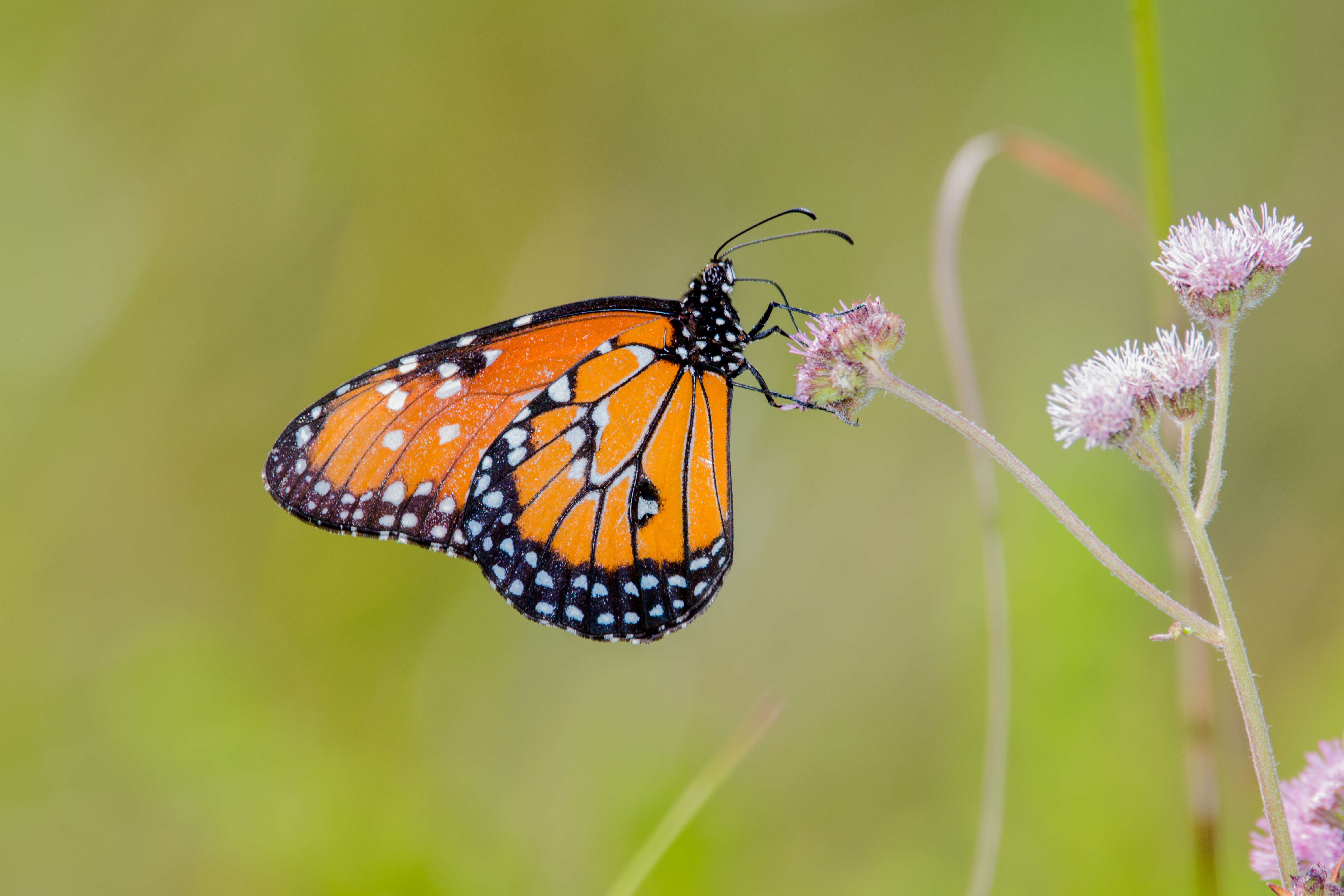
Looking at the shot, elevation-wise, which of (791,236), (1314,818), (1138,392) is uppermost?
(791,236)

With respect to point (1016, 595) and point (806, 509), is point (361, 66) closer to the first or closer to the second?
point (806, 509)

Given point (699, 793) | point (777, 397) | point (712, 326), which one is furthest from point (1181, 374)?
point (712, 326)

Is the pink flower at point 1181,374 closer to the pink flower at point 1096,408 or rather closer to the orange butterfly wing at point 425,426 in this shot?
the pink flower at point 1096,408

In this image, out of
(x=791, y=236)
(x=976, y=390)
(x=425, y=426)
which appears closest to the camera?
(x=976, y=390)

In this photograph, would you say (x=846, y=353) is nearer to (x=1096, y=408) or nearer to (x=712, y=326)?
(x=1096, y=408)

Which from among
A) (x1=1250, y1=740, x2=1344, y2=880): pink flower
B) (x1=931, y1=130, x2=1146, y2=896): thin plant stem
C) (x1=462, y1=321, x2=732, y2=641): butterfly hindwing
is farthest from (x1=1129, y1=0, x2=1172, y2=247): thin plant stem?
(x1=462, y1=321, x2=732, y2=641): butterfly hindwing

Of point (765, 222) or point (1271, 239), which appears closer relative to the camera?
point (1271, 239)

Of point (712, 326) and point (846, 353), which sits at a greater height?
point (712, 326)
